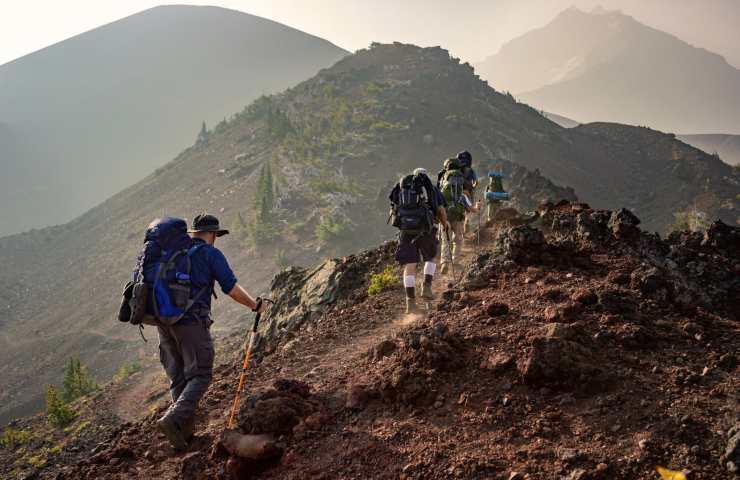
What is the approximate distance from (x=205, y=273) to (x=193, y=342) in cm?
70

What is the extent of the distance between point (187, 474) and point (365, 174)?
44.6 m

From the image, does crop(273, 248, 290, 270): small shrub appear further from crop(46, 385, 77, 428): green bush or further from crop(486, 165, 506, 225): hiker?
crop(486, 165, 506, 225): hiker

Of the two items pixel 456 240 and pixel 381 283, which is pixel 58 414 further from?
pixel 456 240

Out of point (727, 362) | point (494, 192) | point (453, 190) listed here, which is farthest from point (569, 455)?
point (494, 192)

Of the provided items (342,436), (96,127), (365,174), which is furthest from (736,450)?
(96,127)

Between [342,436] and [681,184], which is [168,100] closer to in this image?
[681,184]

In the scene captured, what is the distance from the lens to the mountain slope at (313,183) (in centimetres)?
3519

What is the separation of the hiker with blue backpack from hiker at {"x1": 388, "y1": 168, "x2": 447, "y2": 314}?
10.2 ft

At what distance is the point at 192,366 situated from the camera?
4.72 metres

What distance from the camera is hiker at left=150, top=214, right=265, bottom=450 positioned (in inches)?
182

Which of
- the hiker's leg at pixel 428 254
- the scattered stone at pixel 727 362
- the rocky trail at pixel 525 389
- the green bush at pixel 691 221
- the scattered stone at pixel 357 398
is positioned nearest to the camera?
the rocky trail at pixel 525 389

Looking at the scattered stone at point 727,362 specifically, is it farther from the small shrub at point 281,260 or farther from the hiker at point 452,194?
the small shrub at point 281,260

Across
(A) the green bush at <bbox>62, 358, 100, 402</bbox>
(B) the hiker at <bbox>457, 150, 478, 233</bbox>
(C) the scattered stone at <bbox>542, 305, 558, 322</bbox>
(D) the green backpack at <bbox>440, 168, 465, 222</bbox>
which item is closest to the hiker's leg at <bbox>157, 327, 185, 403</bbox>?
(C) the scattered stone at <bbox>542, 305, 558, 322</bbox>

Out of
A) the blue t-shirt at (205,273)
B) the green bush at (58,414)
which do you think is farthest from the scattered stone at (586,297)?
the green bush at (58,414)
